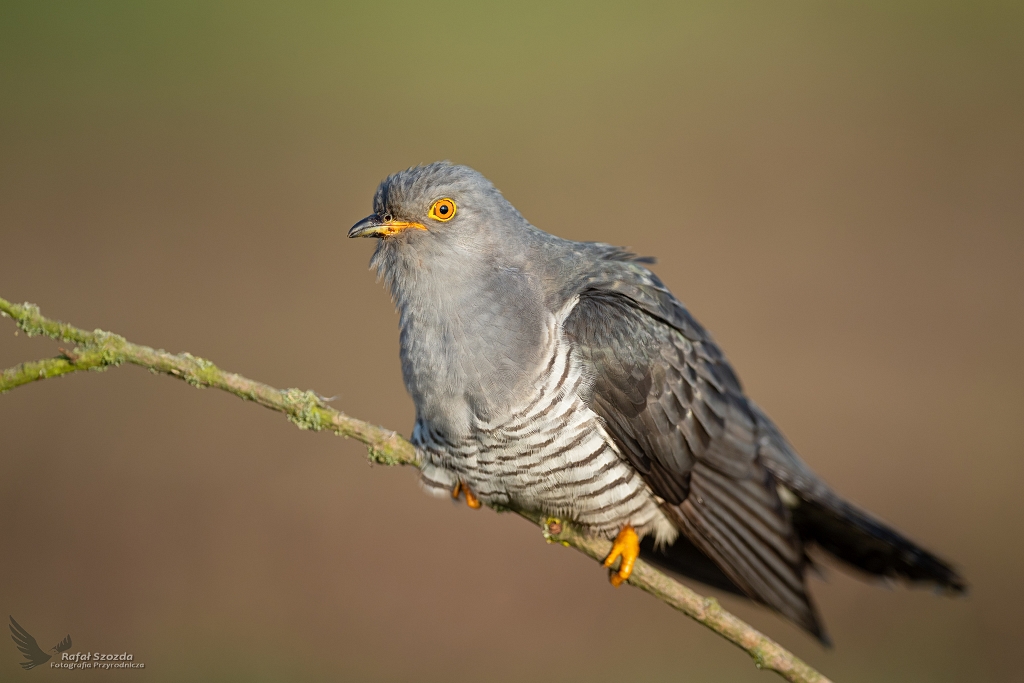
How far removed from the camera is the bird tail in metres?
3.19

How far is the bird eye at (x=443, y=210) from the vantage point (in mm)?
2779

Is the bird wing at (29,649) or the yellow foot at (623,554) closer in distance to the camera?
the yellow foot at (623,554)

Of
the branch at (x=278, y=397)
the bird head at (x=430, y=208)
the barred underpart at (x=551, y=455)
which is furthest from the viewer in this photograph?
the bird head at (x=430, y=208)

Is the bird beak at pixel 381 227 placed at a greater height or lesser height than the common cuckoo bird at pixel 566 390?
greater

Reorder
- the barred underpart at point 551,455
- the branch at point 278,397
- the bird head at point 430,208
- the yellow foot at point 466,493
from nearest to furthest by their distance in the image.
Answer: the branch at point 278,397, the barred underpart at point 551,455, the bird head at point 430,208, the yellow foot at point 466,493

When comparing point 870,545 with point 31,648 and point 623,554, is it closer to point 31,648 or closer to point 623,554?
point 623,554

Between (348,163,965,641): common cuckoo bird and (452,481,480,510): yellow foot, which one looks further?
(452,481,480,510): yellow foot

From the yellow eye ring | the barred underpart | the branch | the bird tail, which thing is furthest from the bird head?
the bird tail

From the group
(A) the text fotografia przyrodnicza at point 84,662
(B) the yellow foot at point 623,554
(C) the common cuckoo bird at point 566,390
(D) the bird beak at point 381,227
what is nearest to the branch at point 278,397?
(B) the yellow foot at point 623,554

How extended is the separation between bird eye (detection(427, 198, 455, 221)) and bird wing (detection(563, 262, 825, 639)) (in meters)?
0.55

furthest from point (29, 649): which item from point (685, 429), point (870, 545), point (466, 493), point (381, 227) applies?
point (870, 545)

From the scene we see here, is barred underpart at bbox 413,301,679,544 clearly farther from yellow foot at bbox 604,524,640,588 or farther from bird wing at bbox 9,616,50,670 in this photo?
bird wing at bbox 9,616,50,670

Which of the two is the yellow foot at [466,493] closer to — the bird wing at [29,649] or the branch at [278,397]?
the branch at [278,397]

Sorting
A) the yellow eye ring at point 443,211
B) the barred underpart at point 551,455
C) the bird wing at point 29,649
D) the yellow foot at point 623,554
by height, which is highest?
the yellow eye ring at point 443,211
